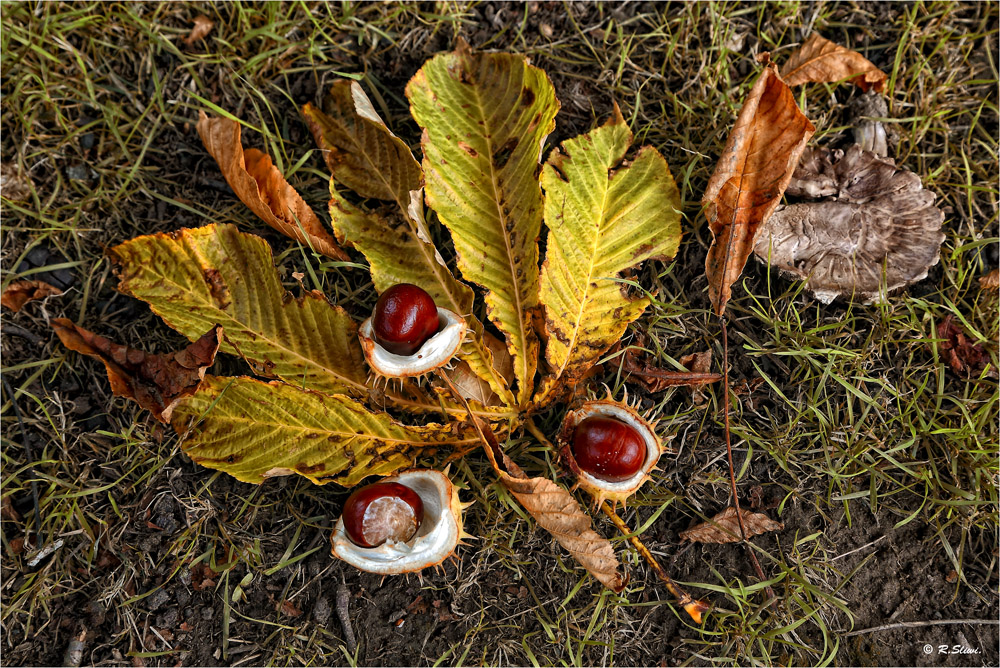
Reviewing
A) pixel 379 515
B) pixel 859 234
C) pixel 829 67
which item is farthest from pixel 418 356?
pixel 829 67

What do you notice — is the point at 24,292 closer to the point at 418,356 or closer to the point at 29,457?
the point at 29,457

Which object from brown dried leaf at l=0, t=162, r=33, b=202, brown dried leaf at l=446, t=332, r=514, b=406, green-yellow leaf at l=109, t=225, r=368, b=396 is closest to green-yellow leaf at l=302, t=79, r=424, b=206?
green-yellow leaf at l=109, t=225, r=368, b=396

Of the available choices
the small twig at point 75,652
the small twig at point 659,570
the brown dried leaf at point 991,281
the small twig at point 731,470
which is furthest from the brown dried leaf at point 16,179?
the brown dried leaf at point 991,281

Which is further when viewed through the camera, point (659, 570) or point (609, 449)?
point (659, 570)

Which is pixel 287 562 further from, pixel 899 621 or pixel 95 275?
pixel 899 621

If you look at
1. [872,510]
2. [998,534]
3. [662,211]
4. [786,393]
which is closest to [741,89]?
[662,211]

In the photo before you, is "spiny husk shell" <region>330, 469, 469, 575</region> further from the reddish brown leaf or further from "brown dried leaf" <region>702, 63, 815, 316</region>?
the reddish brown leaf
